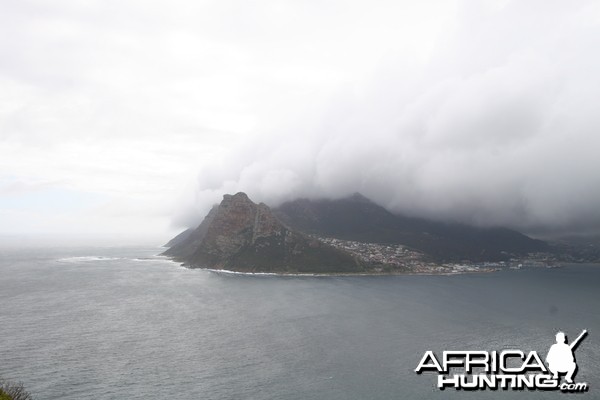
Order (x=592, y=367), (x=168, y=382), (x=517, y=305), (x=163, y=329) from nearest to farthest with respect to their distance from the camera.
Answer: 1. (x=168, y=382)
2. (x=592, y=367)
3. (x=163, y=329)
4. (x=517, y=305)

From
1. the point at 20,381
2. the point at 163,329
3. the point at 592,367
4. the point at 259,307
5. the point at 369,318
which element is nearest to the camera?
the point at 20,381

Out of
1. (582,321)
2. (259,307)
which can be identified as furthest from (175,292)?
(582,321)

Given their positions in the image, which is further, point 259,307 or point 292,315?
point 259,307

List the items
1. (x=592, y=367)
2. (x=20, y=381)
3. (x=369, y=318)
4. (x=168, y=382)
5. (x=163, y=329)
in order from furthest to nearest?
(x=369, y=318)
(x=163, y=329)
(x=592, y=367)
(x=168, y=382)
(x=20, y=381)

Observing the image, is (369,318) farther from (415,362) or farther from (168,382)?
(168,382)

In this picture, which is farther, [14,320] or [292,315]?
[292,315]

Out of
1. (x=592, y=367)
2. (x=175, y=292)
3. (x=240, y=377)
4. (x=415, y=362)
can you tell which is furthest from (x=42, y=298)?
(x=592, y=367)
